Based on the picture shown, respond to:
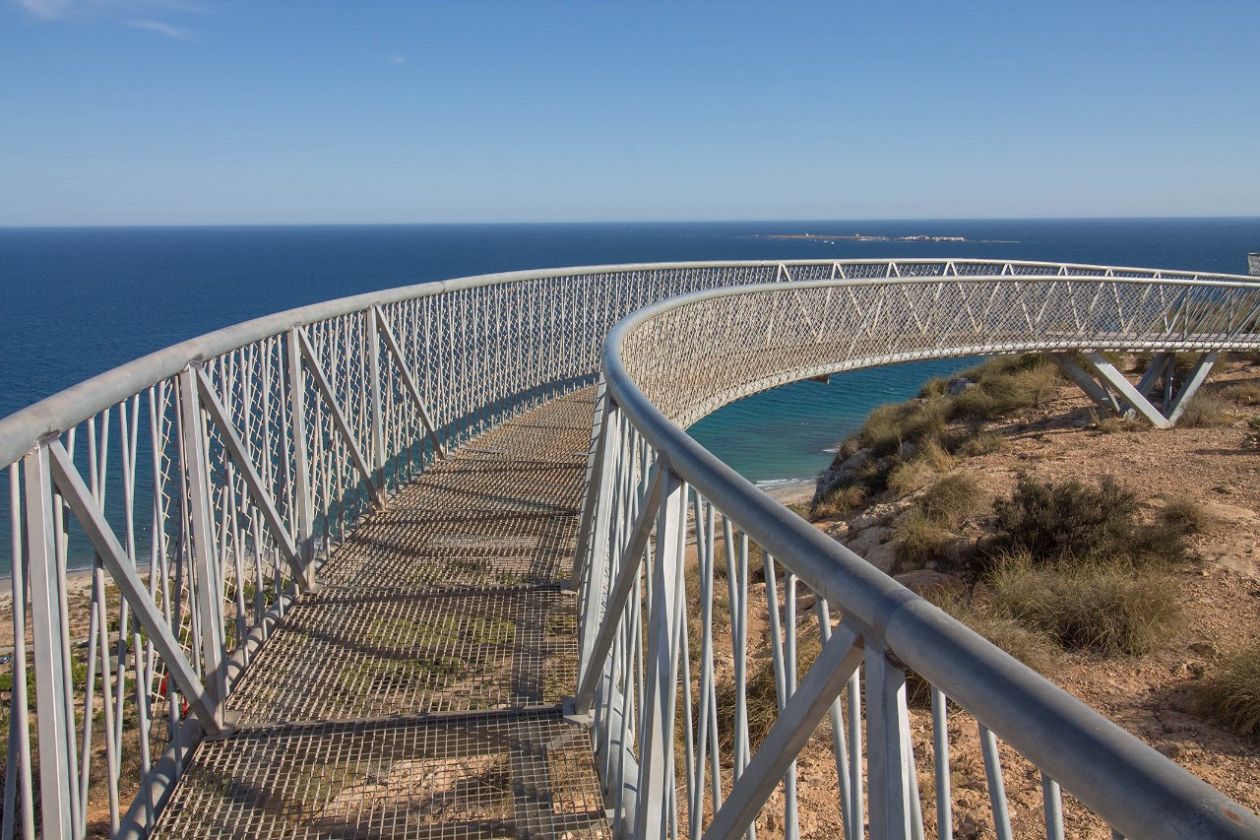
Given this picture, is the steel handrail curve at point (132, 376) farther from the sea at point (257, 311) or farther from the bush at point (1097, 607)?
the sea at point (257, 311)

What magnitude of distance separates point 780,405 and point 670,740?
136 ft

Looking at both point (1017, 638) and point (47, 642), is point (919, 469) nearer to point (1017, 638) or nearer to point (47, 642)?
point (1017, 638)

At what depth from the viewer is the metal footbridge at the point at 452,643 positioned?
132cm

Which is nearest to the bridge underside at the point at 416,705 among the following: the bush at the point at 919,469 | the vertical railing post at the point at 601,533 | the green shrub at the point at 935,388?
the vertical railing post at the point at 601,533

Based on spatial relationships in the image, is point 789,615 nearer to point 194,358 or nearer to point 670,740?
point 670,740

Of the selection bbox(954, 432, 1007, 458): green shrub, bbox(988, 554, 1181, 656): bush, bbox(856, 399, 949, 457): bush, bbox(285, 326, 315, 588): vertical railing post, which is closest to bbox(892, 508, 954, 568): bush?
bbox(988, 554, 1181, 656): bush

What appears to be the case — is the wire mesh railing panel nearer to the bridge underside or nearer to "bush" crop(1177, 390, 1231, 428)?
the bridge underside

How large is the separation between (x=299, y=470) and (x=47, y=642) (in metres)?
2.38

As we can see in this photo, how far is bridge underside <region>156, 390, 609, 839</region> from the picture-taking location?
282cm

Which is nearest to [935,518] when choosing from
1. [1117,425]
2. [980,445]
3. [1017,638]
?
[1017,638]

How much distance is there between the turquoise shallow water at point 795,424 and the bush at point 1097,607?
66.1 ft

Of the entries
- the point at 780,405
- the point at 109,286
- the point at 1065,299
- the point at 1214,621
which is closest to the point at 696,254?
the point at 109,286

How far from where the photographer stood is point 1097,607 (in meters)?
7.31

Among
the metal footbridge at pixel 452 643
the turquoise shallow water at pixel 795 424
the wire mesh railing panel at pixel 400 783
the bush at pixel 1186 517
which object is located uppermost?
the metal footbridge at pixel 452 643
